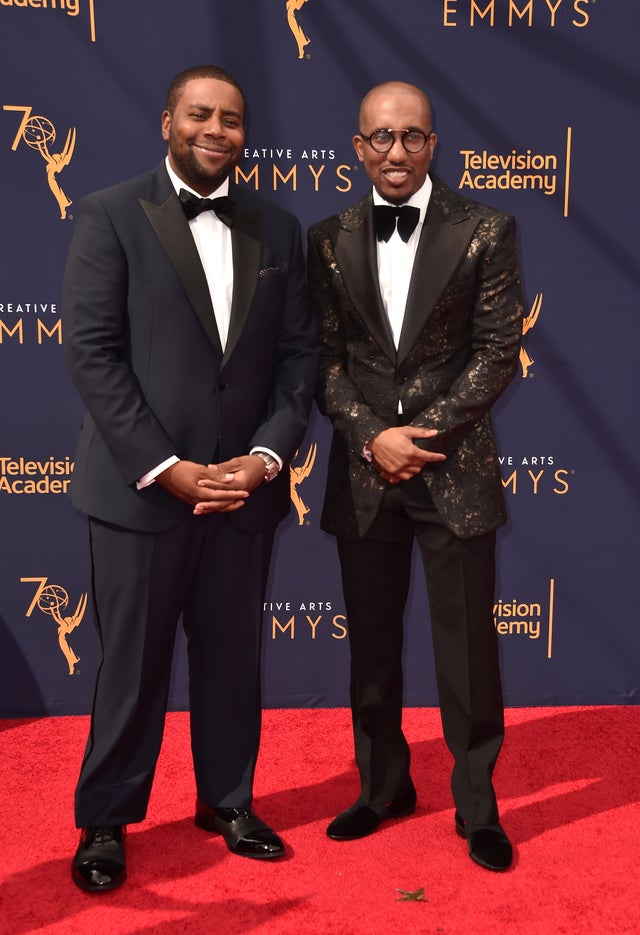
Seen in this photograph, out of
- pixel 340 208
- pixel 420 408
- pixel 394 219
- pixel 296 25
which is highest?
pixel 296 25

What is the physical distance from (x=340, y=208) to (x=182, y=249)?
53.1 inches

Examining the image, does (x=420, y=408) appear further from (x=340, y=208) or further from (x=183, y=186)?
(x=340, y=208)

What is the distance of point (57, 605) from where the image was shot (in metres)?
3.94

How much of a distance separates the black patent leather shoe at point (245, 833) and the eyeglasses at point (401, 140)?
6.57ft

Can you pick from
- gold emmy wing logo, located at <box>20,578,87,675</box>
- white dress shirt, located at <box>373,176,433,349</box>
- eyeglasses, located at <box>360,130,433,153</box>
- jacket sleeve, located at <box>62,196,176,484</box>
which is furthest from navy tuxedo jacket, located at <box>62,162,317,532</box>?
gold emmy wing logo, located at <box>20,578,87,675</box>

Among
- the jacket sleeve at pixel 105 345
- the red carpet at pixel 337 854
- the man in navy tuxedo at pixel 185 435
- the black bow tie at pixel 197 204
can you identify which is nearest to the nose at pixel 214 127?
the man in navy tuxedo at pixel 185 435

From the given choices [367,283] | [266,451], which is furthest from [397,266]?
[266,451]

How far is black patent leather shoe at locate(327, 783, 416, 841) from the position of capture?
3.00 meters

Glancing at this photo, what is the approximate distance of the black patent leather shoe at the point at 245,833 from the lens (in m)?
2.88

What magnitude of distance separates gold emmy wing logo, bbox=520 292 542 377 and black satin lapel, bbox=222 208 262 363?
1493 millimetres

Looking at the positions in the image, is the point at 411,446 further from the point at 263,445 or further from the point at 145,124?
the point at 145,124

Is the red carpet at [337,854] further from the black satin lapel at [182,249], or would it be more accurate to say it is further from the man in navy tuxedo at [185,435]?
the black satin lapel at [182,249]

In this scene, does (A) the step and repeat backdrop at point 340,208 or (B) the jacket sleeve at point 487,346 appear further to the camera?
(A) the step and repeat backdrop at point 340,208

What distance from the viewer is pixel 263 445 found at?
2709 mm
